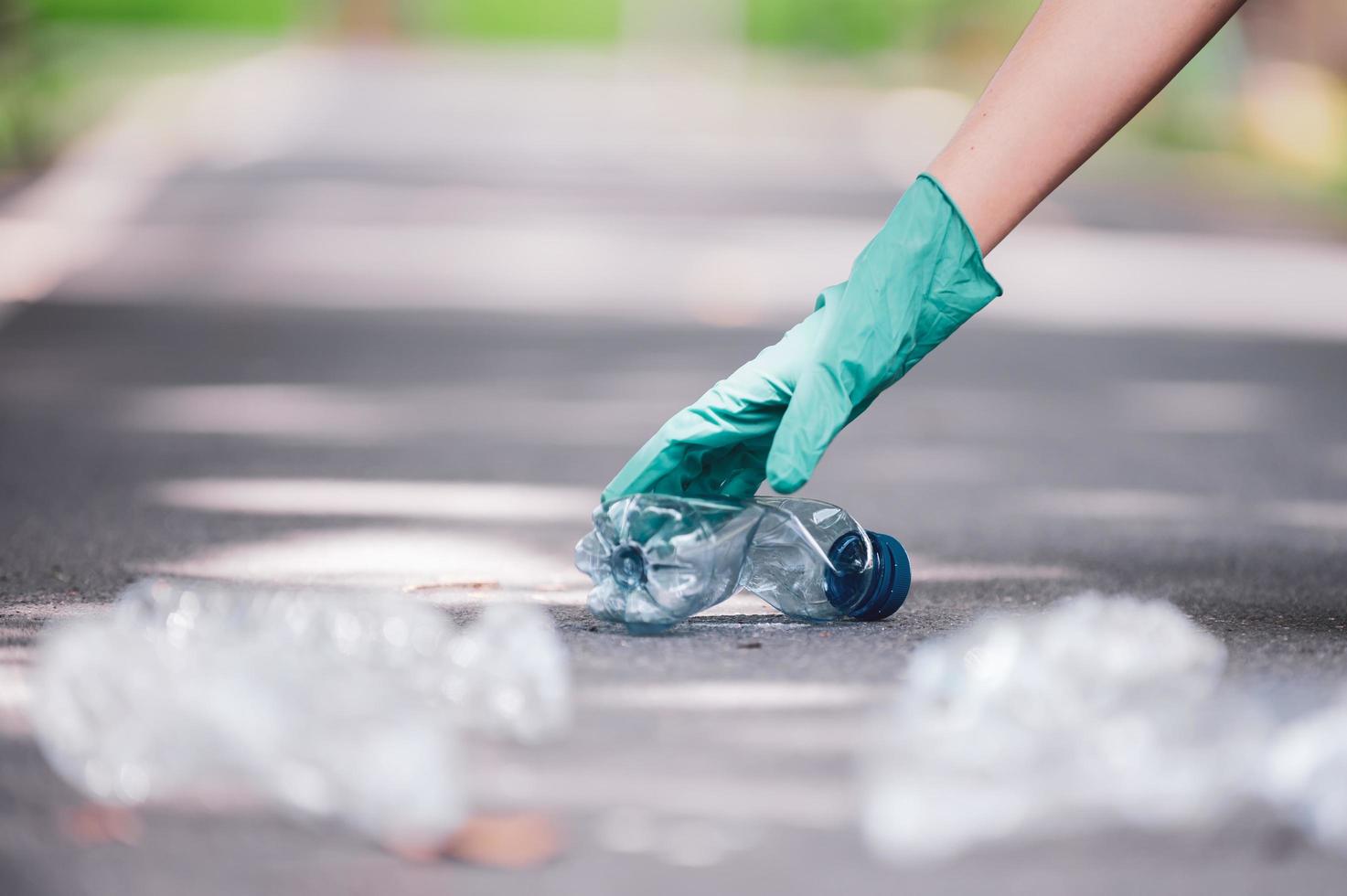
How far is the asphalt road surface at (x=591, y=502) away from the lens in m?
2.27

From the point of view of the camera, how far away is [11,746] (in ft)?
8.45

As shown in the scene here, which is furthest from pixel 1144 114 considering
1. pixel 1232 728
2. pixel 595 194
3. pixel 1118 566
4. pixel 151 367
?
pixel 1232 728

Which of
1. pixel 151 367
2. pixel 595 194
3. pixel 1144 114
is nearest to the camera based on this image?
pixel 151 367

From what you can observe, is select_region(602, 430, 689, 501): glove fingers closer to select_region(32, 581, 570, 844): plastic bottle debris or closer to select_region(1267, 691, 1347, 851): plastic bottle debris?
select_region(32, 581, 570, 844): plastic bottle debris

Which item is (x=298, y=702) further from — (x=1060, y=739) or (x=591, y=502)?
(x=591, y=502)

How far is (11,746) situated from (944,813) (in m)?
1.31

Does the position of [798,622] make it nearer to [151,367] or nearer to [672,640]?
[672,640]

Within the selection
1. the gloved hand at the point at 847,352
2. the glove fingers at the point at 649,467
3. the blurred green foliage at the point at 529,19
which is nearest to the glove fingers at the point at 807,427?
the gloved hand at the point at 847,352

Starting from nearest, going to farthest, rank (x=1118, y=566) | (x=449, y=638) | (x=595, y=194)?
(x=449, y=638)
(x=1118, y=566)
(x=595, y=194)

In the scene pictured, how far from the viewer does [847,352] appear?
346 cm

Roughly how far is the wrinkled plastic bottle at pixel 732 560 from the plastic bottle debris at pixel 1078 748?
0.55 metres

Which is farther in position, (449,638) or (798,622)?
(798,622)

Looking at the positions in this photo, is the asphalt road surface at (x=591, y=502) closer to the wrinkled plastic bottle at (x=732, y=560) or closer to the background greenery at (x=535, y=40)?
the wrinkled plastic bottle at (x=732, y=560)

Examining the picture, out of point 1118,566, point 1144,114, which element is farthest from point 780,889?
point 1144,114
